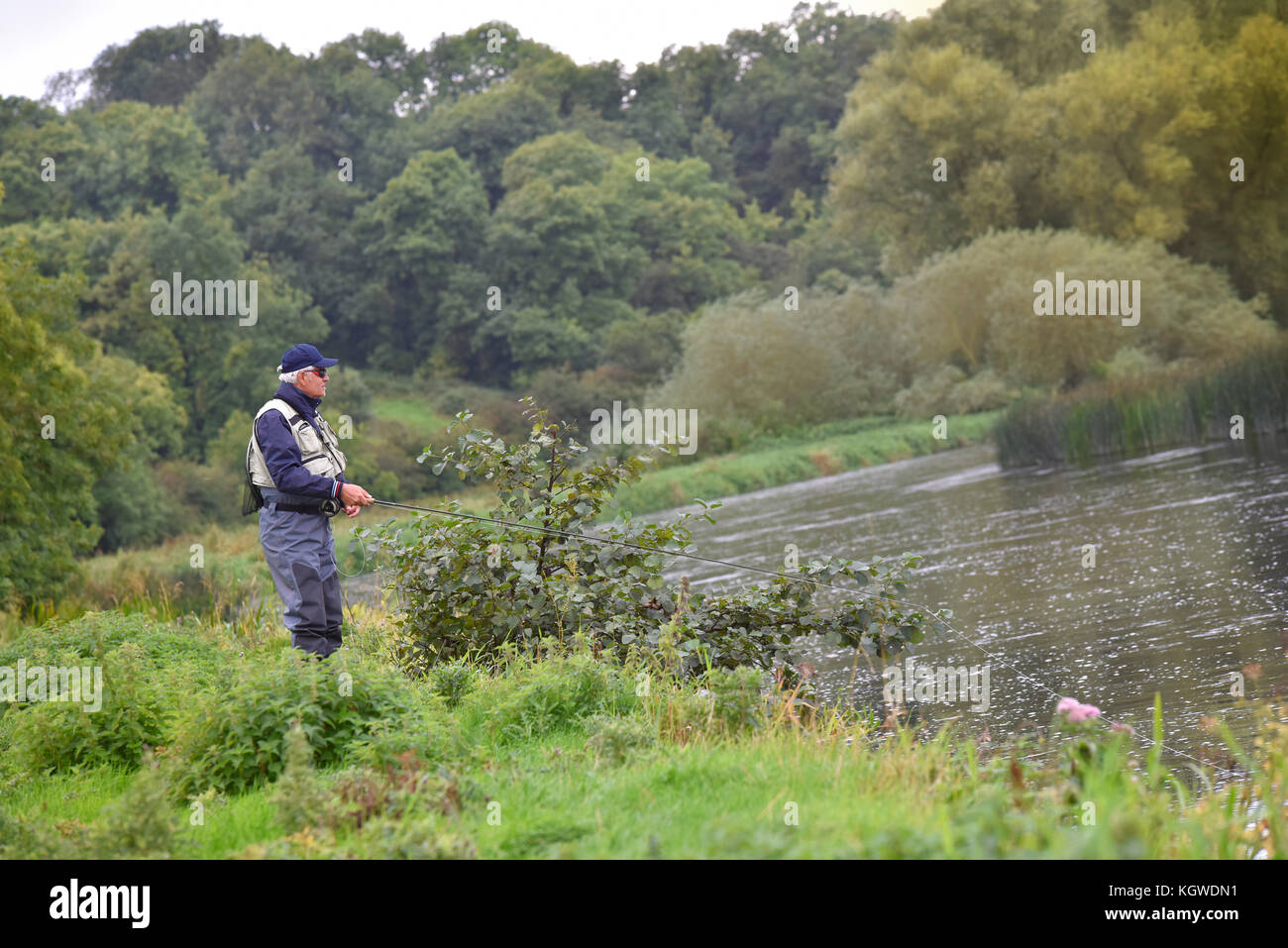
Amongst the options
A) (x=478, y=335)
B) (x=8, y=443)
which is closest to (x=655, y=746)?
(x=8, y=443)

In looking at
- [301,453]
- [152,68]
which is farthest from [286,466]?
[152,68]

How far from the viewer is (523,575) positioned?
8.17 metres

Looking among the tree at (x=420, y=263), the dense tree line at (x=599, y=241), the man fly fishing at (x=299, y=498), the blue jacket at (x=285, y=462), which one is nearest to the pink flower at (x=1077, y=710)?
the man fly fishing at (x=299, y=498)

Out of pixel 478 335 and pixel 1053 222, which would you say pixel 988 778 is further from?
pixel 478 335

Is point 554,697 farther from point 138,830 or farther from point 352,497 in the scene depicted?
point 138,830

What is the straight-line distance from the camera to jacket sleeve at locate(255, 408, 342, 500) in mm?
7121

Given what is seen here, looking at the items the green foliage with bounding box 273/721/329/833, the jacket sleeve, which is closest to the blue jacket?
the jacket sleeve

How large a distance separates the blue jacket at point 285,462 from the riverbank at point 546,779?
3.39ft

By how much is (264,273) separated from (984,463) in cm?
3836

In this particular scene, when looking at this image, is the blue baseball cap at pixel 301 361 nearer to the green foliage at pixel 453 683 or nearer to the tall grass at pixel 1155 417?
the green foliage at pixel 453 683

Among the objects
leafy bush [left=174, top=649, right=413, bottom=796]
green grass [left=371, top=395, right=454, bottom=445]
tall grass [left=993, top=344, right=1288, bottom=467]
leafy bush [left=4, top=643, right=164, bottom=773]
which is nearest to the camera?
leafy bush [left=174, top=649, right=413, bottom=796]

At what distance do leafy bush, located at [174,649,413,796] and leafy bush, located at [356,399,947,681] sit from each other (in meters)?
2.08

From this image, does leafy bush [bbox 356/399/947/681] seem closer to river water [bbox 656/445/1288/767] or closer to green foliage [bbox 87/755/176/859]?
river water [bbox 656/445/1288/767]
